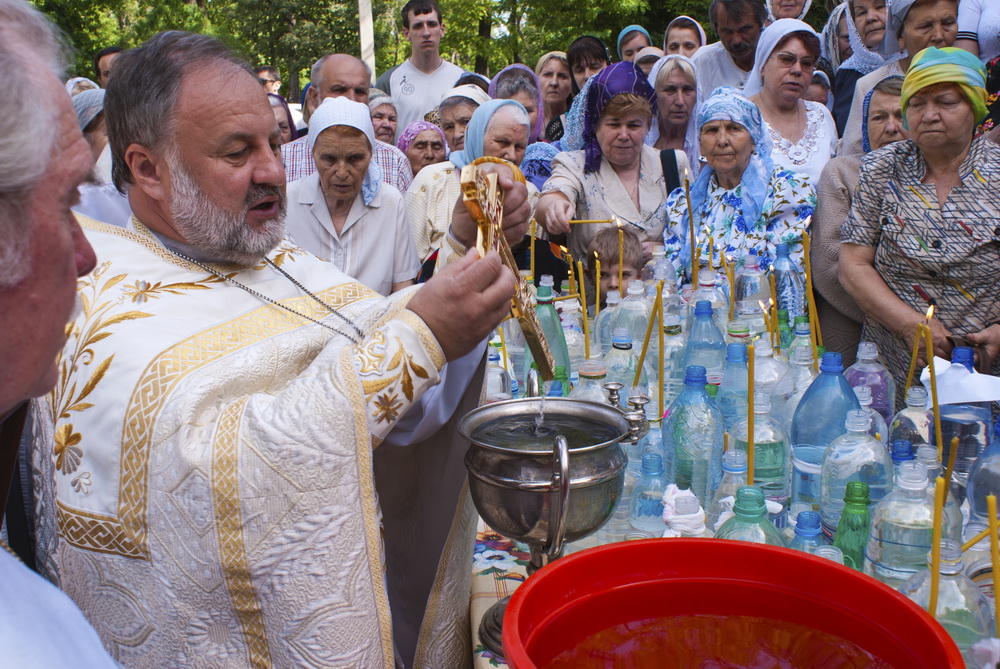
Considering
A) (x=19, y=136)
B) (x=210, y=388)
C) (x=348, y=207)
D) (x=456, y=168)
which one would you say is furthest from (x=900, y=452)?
(x=456, y=168)

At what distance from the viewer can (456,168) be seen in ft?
17.1

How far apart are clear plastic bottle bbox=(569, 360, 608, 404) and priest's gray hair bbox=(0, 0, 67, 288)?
5.19 ft

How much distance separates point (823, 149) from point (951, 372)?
3038 millimetres

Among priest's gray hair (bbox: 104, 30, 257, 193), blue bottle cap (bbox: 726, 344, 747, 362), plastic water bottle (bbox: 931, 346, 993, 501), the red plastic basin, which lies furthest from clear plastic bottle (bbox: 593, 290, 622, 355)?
the red plastic basin

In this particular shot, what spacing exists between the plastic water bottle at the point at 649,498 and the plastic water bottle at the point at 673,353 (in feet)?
2.65

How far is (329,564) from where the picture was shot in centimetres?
153

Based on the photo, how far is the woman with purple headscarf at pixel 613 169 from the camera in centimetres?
446

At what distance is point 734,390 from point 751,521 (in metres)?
0.81

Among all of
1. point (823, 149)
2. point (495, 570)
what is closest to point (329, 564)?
point (495, 570)

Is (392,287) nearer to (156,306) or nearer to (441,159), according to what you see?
(441,159)

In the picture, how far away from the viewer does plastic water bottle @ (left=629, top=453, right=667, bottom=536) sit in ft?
5.98

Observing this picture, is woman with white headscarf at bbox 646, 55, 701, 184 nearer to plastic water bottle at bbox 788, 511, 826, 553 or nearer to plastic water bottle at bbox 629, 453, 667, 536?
plastic water bottle at bbox 629, 453, 667, 536

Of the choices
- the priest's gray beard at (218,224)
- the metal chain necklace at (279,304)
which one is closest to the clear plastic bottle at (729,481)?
the metal chain necklace at (279,304)

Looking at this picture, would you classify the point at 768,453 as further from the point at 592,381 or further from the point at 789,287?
the point at 789,287
